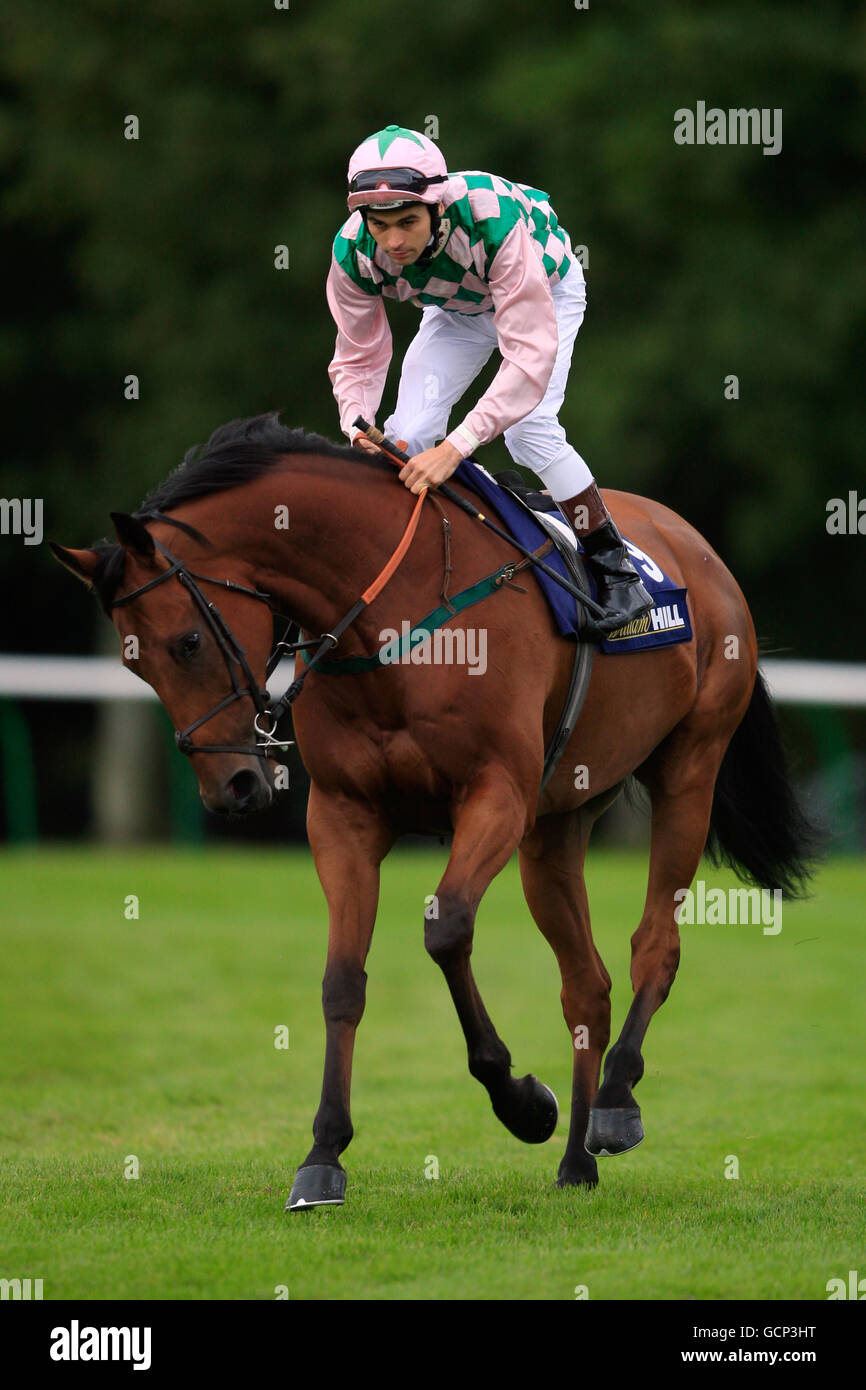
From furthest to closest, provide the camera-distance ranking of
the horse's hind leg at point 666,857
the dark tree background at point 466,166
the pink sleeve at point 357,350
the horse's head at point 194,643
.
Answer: the dark tree background at point 466,166, the horse's hind leg at point 666,857, the pink sleeve at point 357,350, the horse's head at point 194,643

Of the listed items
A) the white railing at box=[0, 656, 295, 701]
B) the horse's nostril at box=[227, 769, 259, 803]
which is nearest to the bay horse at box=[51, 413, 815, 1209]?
the horse's nostril at box=[227, 769, 259, 803]

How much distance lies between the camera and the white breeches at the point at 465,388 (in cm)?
615

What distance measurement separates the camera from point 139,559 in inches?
201

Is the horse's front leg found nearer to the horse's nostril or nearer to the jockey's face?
the horse's nostril

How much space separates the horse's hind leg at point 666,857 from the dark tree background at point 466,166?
11.6 meters

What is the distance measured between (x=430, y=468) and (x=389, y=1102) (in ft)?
13.4

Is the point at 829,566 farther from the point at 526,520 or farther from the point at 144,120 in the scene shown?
the point at 526,520

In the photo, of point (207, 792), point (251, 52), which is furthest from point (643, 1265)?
point (251, 52)

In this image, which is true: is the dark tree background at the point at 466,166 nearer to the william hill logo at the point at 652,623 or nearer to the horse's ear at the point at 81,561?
the william hill logo at the point at 652,623

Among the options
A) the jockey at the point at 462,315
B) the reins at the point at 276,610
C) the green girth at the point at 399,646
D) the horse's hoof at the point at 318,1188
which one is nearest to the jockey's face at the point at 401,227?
the jockey at the point at 462,315

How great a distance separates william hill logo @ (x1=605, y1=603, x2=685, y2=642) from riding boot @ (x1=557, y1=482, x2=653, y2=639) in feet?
0.21

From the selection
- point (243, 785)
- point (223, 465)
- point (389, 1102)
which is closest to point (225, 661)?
point (243, 785)

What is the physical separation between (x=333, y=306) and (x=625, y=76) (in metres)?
13.6

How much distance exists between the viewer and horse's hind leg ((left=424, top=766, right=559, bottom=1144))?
542cm
